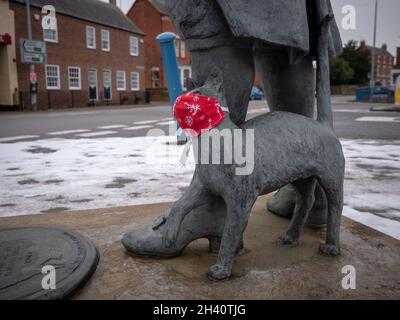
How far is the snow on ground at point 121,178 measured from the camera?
3.53m

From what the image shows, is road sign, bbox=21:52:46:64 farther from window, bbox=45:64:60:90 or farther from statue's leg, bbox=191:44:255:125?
statue's leg, bbox=191:44:255:125

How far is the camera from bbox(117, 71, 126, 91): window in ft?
94.1

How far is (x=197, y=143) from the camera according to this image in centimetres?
192

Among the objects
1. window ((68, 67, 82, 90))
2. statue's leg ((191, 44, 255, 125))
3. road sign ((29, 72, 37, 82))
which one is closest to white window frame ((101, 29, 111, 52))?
window ((68, 67, 82, 90))

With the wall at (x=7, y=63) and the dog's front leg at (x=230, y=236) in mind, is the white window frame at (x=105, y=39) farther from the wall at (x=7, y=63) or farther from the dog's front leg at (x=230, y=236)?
the dog's front leg at (x=230, y=236)

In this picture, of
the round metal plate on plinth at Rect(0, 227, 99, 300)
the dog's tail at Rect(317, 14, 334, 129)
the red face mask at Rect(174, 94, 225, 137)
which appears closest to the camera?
the round metal plate on plinth at Rect(0, 227, 99, 300)

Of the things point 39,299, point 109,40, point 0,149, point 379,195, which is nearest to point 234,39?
point 39,299

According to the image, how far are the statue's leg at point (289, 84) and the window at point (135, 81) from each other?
28443 mm

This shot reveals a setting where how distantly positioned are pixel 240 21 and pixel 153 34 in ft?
122

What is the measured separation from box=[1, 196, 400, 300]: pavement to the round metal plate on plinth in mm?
87

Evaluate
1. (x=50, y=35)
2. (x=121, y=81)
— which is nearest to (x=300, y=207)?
(x=50, y=35)

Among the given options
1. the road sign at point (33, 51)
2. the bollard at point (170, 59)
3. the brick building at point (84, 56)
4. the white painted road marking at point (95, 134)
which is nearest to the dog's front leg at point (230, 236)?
the bollard at point (170, 59)

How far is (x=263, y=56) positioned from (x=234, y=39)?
1.79ft
